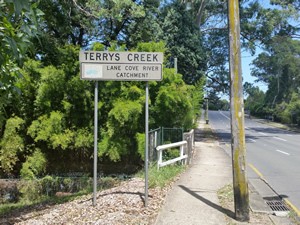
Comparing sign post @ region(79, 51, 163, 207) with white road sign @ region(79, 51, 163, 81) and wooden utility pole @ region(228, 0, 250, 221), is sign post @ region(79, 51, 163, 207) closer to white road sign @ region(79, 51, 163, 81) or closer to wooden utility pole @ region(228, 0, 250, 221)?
white road sign @ region(79, 51, 163, 81)

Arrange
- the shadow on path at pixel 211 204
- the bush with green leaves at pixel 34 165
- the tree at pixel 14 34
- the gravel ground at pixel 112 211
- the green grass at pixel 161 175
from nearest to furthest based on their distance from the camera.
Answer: the tree at pixel 14 34, the gravel ground at pixel 112 211, the shadow on path at pixel 211 204, the green grass at pixel 161 175, the bush with green leaves at pixel 34 165

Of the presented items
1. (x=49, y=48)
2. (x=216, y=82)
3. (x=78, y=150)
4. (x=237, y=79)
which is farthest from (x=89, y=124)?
(x=216, y=82)

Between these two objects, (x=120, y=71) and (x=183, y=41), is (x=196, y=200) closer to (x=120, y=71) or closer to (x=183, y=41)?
(x=120, y=71)

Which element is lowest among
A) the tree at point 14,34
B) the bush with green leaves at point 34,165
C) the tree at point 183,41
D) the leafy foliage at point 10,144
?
the bush with green leaves at point 34,165

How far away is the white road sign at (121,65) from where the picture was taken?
6613 mm

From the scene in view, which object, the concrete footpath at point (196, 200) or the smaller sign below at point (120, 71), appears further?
the smaller sign below at point (120, 71)

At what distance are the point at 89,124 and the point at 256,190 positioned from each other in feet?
19.2

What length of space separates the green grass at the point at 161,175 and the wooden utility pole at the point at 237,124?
8.61 feet

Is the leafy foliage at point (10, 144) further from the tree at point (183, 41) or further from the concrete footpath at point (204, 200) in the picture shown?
the tree at point (183, 41)

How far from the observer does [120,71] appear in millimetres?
6660

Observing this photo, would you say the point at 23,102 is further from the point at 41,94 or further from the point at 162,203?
the point at 162,203

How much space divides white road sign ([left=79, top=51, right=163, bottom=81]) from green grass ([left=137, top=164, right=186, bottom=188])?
2773 millimetres

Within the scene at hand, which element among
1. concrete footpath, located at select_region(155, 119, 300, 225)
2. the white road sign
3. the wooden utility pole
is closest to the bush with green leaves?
concrete footpath, located at select_region(155, 119, 300, 225)

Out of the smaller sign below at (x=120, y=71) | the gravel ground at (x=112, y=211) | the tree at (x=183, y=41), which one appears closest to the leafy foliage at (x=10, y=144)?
the gravel ground at (x=112, y=211)
